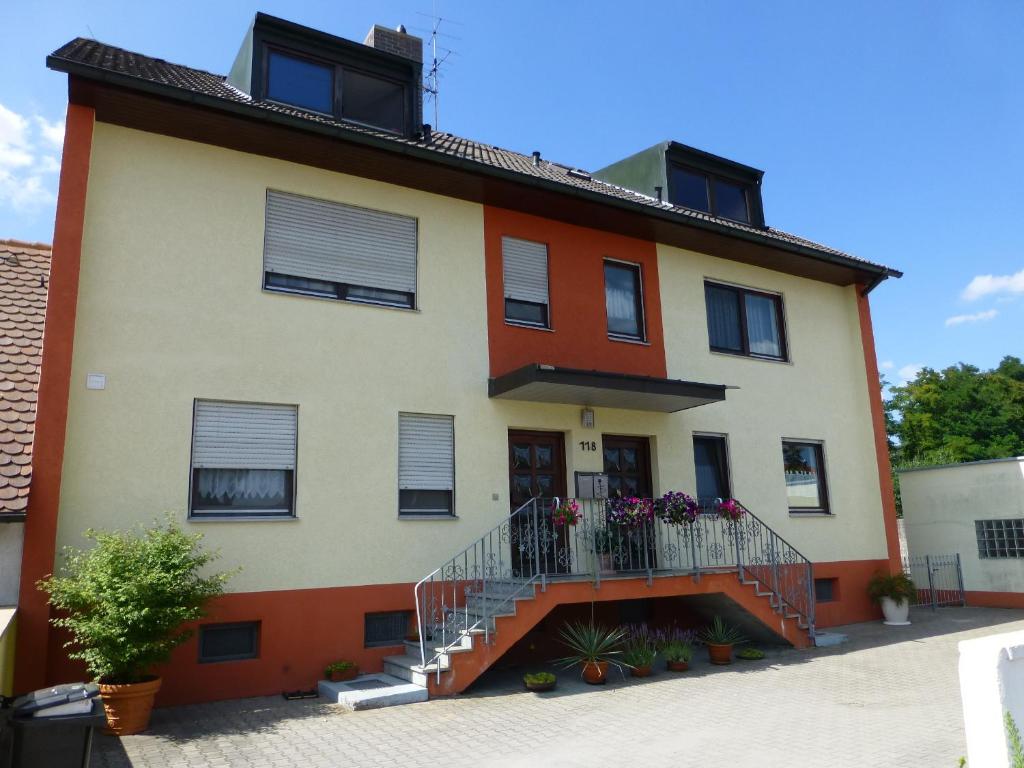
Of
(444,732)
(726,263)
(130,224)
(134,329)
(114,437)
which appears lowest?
(444,732)

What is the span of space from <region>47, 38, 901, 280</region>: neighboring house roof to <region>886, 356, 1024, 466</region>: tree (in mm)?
27535

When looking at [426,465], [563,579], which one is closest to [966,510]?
[563,579]

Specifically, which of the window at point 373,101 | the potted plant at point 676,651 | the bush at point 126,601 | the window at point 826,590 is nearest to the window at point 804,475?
the window at point 826,590

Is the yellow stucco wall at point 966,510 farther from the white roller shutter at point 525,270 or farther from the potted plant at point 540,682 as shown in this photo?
the potted plant at point 540,682

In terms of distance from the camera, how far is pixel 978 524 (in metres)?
16.8

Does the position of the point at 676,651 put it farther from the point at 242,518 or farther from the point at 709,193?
the point at 709,193

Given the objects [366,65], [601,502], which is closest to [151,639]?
[601,502]

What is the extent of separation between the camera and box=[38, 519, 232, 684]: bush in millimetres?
7199

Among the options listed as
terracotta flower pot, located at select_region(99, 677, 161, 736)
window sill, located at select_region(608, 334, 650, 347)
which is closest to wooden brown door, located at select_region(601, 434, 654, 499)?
window sill, located at select_region(608, 334, 650, 347)

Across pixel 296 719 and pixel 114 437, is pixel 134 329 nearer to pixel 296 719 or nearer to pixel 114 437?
pixel 114 437

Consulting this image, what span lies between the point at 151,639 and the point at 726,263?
1135cm

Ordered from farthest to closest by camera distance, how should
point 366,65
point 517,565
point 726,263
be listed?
1. point 726,263
2. point 366,65
3. point 517,565

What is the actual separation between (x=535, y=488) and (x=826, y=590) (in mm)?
6365

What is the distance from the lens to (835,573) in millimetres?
14203
